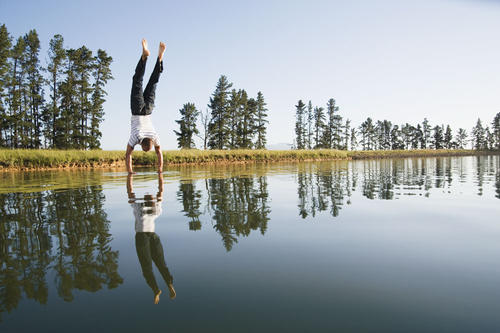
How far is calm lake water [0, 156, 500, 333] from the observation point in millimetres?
1359

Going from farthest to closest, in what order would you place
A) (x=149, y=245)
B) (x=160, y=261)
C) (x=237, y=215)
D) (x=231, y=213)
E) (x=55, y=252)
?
(x=231, y=213) < (x=237, y=215) < (x=149, y=245) < (x=55, y=252) < (x=160, y=261)

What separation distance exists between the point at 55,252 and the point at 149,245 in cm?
68

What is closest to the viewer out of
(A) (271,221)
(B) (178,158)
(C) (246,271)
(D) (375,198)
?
(C) (246,271)

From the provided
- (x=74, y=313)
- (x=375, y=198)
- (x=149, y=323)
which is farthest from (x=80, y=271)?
(x=375, y=198)

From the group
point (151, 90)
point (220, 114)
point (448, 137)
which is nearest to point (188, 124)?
point (220, 114)

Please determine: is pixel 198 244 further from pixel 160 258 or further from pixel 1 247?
pixel 1 247

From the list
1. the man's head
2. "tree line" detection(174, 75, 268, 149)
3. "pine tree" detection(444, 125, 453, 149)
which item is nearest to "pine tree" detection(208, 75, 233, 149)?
"tree line" detection(174, 75, 268, 149)

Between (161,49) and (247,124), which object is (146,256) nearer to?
(161,49)

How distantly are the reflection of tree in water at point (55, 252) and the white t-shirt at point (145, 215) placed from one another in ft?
1.06

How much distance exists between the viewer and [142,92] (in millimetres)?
7820

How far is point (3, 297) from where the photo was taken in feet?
5.14

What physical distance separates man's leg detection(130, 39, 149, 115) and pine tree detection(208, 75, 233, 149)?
157ft

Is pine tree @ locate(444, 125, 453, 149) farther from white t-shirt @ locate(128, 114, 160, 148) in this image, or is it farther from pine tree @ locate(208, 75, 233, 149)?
white t-shirt @ locate(128, 114, 160, 148)

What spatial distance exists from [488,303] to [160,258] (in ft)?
6.31
